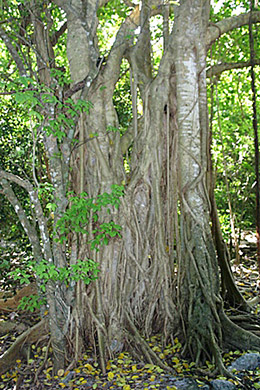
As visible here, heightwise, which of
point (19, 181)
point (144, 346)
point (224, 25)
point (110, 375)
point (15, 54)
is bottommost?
point (110, 375)

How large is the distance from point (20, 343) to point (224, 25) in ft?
13.3

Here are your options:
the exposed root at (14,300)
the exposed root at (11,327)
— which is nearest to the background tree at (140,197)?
the exposed root at (11,327)

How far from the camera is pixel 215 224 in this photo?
466cm

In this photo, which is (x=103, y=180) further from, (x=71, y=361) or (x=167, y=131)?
(x=71, y=361)

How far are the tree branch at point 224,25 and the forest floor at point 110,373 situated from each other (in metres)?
3.31

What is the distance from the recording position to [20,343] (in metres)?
3.77

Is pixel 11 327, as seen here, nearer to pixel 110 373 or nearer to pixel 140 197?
pixel 110 373

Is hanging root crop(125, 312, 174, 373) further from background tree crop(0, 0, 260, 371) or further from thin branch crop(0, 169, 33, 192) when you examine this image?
thin branch crop(0, 169, 33, 192)

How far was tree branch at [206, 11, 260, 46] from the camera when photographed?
469cm

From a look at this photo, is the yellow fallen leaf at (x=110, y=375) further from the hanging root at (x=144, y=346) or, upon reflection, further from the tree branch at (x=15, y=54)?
the tree branch at (x=15, y=54)

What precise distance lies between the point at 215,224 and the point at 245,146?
289 cm

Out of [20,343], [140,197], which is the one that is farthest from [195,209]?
[20,343]

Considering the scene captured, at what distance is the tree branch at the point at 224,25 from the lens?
469 cm

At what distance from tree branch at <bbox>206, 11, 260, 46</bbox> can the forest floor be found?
331 cm
